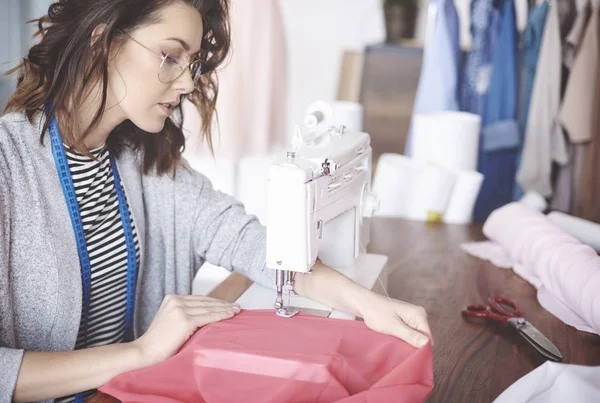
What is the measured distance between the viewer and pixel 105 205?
1.66 metres

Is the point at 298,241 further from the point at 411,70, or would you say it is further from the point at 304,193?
the point at 411,70

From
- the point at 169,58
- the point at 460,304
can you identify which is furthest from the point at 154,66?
the point at 460,304

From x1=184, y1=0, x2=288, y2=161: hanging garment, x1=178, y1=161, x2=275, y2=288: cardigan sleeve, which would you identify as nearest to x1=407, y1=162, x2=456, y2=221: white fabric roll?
x1=178, y1=161, x2=275, y2=288: cardigan sleeve

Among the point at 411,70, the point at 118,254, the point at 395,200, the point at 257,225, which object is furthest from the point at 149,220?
the point at 411,70

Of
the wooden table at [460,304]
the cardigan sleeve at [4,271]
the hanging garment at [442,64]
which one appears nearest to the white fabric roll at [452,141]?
the wooden table at [460,304]

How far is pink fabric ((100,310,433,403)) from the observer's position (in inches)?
44.7

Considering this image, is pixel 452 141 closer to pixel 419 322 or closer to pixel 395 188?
pixel 395 188

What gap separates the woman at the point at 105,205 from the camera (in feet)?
4.26

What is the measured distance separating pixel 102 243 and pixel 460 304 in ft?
3.04

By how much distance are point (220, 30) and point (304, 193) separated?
0.63 meters

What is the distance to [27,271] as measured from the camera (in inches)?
54.1

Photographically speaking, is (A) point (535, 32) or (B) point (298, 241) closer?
(B) point (298, 241)

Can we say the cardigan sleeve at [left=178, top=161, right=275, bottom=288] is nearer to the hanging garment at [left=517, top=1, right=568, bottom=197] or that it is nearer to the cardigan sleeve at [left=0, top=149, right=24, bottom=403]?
the cardigan sleeve at [left=0, top=149, right=24, bottom=403]

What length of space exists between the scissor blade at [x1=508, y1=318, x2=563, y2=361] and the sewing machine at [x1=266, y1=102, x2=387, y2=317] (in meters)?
0.33
